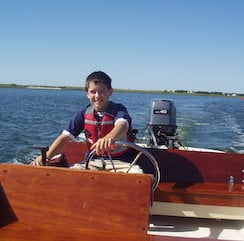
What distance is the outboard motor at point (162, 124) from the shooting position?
21.0 feet

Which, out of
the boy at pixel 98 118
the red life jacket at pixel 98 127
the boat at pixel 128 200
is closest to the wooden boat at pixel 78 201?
the boat at pixel 128 200

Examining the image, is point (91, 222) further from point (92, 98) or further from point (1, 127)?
point (1, 127)

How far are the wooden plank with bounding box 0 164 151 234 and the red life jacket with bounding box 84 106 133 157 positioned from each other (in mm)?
890

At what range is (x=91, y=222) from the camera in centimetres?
244

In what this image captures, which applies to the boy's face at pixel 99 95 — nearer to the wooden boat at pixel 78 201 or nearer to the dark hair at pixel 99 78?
the dark hair at pixel 99 78

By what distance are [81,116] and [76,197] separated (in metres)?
1.17

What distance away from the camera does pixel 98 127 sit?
3.43 metres

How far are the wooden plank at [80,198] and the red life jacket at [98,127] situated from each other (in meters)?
0.89

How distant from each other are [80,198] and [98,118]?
104 cm

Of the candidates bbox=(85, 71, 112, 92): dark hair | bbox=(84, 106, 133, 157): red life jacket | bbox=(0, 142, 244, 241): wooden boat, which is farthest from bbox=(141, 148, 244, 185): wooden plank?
bbox=(0, 142, 244, 241): wooden boat

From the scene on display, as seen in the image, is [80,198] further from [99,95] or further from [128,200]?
[99,95]

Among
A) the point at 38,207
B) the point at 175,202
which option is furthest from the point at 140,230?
the point at 175,202

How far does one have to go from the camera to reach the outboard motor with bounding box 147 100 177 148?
21.0ft

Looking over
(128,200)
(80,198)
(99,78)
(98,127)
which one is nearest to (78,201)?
(80,198)
